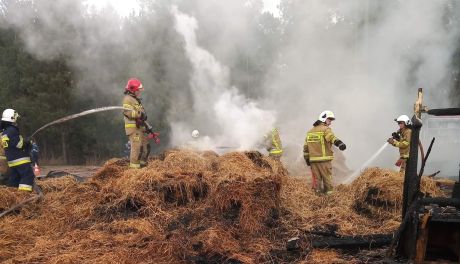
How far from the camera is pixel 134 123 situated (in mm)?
7867

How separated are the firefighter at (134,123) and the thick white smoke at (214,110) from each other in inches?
162

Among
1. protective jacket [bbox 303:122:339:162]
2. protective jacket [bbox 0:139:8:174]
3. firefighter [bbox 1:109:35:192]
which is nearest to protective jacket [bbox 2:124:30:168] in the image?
firefighter [bbox 1:109:35:192]

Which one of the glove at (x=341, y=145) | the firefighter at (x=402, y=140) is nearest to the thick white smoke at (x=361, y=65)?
the firefighter at (x=402, y=140)

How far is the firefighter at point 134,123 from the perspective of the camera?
7.68 metres

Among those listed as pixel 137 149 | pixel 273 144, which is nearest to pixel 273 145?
pixel 273 144

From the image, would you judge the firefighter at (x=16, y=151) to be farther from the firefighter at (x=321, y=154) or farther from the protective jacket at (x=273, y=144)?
the protective jacket at (x=273, y=144)

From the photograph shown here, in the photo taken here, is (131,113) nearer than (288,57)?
Yes

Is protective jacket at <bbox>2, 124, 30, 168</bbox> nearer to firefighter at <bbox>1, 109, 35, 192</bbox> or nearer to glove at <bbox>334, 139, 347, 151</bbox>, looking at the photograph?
firefighter at <bbox>1, 109, 35, 192</bbox>

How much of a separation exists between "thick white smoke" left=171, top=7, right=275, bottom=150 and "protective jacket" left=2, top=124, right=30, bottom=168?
589cm

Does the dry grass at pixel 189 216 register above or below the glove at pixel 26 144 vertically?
below

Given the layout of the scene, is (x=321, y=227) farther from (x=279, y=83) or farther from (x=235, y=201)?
(x=279, y=83)

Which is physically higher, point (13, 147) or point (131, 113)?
point (131, 113)

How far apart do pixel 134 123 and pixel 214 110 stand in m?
Answer: 7.88

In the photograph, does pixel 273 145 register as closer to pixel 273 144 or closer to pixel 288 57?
pixel 273 144
